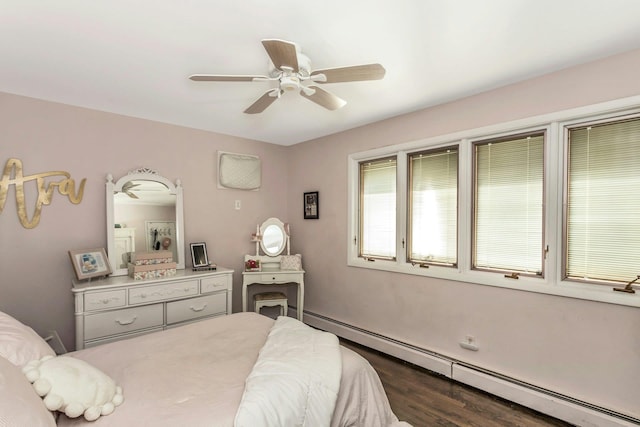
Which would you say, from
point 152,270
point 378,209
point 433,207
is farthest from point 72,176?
point 433,207

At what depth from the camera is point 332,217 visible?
12.4 ft

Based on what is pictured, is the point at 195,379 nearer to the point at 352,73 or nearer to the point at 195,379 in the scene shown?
the point at 195,379

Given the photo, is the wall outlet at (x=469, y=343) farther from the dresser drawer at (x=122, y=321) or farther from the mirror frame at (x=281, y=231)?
the dresser drawer at (x=122, y=321)

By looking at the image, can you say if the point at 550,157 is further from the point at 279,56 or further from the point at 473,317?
the point at 279,56

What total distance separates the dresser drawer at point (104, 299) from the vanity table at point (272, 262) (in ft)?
3.94

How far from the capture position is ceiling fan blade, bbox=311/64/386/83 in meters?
1.64

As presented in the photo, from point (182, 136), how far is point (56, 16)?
1.88m

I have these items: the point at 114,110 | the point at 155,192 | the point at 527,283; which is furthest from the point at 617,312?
the point at 114,110

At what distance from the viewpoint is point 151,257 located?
3.02m

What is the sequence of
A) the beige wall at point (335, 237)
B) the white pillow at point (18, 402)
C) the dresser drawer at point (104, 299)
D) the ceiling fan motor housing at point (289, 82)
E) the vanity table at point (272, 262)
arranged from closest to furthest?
the white pillow at point (18, 402) → the ceiling fan motor housing at point (289, 82) → the beige wall at point (335, 237) → the dresser drawer at point (104, 299) → the vanity table at point (272, 262)

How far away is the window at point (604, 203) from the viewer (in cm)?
200

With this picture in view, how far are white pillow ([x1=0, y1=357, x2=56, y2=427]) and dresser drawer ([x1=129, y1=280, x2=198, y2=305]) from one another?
63.1 inches

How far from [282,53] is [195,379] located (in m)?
1.63

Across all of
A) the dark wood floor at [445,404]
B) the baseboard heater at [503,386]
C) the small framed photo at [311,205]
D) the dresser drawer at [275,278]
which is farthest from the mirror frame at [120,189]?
the dark wood floor at [445,404]
